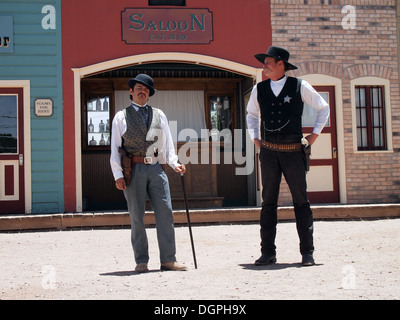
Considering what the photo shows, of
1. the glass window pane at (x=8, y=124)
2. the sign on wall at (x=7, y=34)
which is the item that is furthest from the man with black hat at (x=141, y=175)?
the sign on wall at (x=7, y=34)

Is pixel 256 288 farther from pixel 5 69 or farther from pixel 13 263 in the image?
pixel 5 69

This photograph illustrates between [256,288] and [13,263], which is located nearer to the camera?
[256,288]

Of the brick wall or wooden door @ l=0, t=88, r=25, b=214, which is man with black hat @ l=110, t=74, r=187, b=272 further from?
the brick wall

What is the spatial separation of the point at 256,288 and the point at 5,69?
25.9 ft

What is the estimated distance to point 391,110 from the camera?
38.2 ft

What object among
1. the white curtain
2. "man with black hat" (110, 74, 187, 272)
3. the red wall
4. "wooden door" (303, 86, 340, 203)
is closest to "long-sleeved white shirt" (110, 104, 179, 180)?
"man with black hat" (110, 74, 187, 272)

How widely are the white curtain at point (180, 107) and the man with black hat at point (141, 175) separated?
7.15m

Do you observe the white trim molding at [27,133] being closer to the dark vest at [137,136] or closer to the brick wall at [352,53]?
the brick wall at [352,53]

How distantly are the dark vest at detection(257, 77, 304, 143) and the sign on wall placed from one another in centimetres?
669

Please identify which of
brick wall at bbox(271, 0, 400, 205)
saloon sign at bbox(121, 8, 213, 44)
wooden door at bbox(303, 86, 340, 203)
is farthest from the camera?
wooden door at bbox(303, 86, 340, 203)

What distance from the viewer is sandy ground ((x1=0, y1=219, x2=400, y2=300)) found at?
14.1 feet

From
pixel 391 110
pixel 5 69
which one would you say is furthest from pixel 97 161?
pixel 391 110

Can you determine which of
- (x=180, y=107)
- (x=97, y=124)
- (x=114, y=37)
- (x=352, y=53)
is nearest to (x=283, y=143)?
(x=114, y=37)

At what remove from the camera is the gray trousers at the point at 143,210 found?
5461 mm
